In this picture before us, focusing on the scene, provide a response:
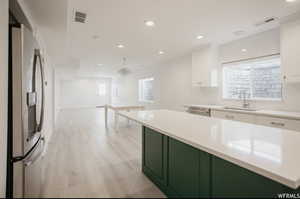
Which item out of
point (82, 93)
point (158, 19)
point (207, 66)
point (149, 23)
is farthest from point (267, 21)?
point (82, 93)

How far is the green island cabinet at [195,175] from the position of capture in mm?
1003

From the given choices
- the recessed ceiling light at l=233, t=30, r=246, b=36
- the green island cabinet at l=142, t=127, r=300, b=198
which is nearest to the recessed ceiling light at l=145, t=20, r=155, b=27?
the recessed ceiling light at l=233, t=30, r=246, b=36

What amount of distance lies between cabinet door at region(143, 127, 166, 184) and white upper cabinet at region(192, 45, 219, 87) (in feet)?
8.83

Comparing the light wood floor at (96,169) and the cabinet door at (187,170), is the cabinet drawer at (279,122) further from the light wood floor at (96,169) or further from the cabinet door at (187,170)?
the light wood floor at (96,169)

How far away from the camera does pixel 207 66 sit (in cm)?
438

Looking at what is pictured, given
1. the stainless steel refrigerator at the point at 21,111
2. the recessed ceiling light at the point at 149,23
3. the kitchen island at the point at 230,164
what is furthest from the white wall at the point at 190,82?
the stainless steel refrigerator at the point at 21,111

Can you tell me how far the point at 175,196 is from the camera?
5.71ft

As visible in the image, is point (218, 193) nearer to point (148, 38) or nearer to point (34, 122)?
point (34, 122)

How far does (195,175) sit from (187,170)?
0.12 m

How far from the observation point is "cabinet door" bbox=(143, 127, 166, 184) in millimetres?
2016

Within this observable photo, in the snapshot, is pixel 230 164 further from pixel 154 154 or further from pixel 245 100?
pixel 245 100

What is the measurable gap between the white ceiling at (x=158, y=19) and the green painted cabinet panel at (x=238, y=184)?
215cm

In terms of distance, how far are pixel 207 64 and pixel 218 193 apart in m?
3.69

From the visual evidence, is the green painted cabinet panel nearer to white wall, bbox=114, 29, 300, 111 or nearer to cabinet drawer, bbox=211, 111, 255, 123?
cabinet drawer, bbox=211, 111, 255, 123
